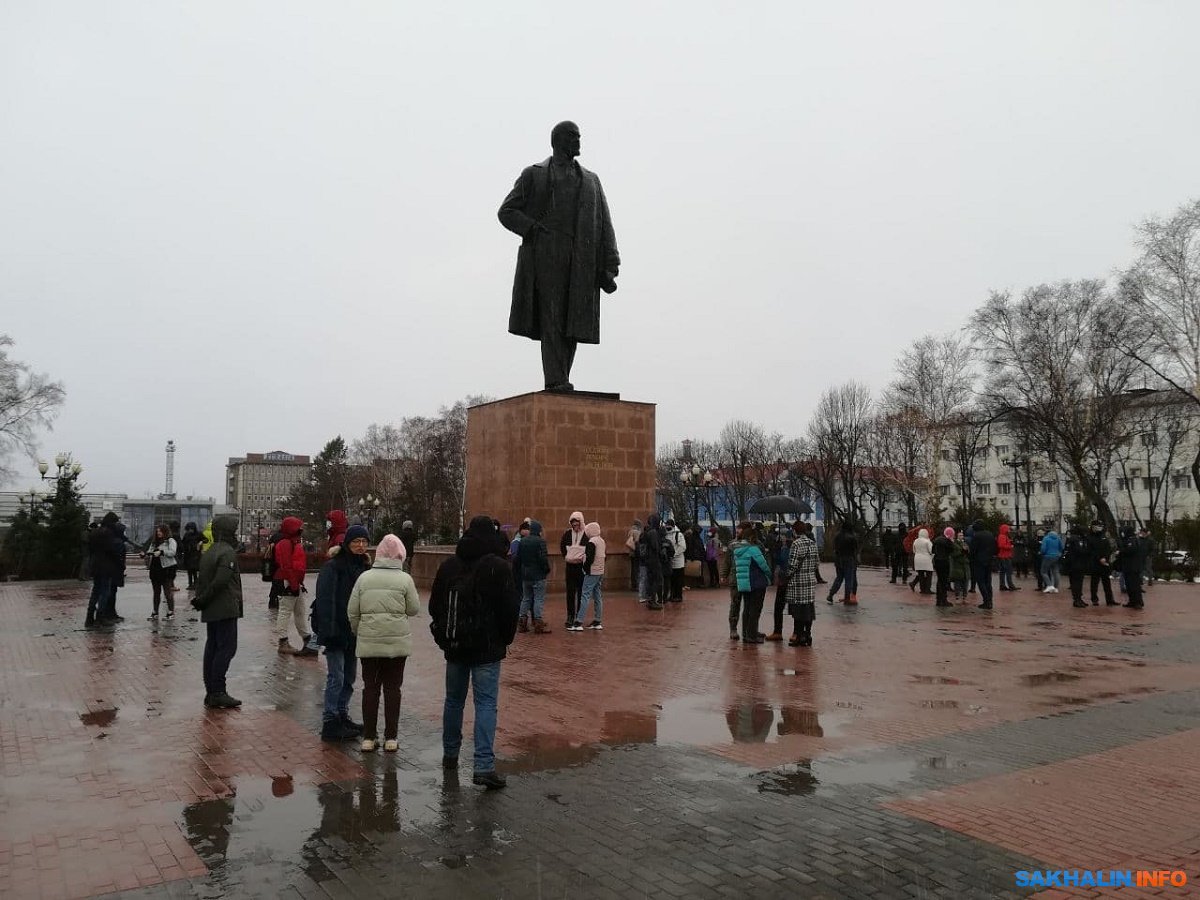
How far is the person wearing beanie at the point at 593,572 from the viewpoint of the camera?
41.9 ft

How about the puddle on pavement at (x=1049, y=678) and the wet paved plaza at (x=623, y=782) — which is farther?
the puddle on pavement at (x=1049, y=678)

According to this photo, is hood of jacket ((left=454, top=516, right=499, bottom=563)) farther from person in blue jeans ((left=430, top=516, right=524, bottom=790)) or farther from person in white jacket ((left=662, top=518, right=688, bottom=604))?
person in white jacket ((left=662, top=518, right=688, bottom=604))

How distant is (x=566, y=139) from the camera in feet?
58.5

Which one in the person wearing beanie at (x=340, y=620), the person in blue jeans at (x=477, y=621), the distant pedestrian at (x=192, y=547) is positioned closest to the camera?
the person in blue jeans at (x=477, y=621)

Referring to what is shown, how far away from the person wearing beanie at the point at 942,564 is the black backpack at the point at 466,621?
45.9 feet

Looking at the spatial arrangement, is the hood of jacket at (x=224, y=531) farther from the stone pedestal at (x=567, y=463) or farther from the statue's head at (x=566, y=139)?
the statue's head at (x=566, y=139)

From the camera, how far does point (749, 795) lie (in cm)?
527

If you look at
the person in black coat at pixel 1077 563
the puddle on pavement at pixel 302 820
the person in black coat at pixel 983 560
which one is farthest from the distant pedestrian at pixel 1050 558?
the puddle on pavement at pixel 302 820

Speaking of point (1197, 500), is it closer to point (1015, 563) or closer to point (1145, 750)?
point (1015, 563)

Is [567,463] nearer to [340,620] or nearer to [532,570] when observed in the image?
[532,570]

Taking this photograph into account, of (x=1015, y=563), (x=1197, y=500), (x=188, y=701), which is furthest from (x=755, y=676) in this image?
(x=1197, y=500)

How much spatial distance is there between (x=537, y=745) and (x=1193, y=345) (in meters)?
36.0

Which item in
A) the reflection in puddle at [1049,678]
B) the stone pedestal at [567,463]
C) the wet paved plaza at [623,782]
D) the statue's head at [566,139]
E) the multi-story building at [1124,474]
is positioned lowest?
the reflection in puddle at [1049,678]

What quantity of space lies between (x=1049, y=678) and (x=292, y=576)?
28.2ft
